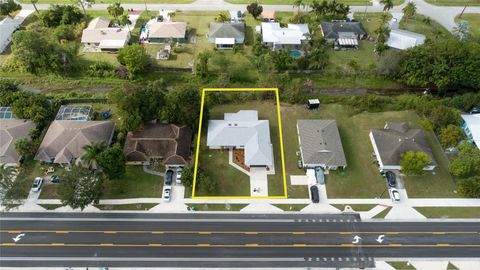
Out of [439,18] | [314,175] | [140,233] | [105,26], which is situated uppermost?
[439,18]

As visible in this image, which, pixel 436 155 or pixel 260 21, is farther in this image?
pixel 260 21

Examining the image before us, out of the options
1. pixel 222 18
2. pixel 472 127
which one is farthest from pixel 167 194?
pixel 472 127

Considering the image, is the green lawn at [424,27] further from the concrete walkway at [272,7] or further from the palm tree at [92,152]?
the palm tree at [92,152]

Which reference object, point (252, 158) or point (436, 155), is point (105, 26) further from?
point (436, 155)

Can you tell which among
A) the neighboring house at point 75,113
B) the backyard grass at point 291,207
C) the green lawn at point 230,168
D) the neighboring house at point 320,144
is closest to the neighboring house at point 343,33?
the neighboring house at point 320,144

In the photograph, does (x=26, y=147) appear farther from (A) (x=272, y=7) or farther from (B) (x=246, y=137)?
(A) (x=272, y=7)

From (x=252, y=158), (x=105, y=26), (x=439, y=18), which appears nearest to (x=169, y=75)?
(x=105, y=26)

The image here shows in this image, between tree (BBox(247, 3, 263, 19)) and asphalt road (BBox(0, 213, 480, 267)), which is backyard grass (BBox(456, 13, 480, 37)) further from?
asphalt road (BBox(0, 213, 480, 267))
